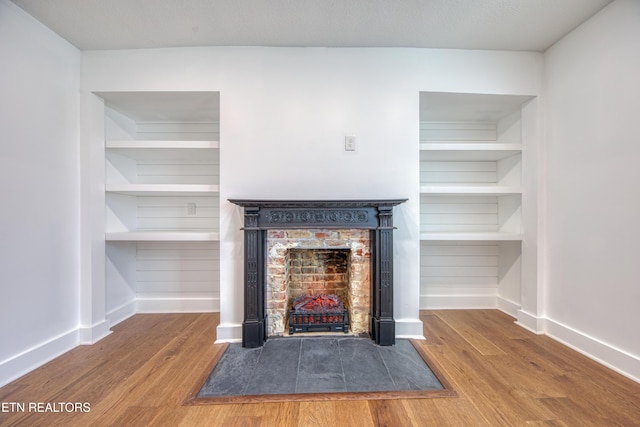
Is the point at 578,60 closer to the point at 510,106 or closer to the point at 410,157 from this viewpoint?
the point at 510,106

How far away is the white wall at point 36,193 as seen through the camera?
5.55 feet

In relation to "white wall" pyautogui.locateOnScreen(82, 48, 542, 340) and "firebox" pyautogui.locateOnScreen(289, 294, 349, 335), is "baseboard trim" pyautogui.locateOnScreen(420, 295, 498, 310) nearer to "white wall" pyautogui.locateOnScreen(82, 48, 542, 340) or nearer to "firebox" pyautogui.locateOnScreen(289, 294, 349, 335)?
"white wall" pyautogui.locateOnScreen(82, 48, 542, 340)

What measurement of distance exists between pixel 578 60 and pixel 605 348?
2206 mm

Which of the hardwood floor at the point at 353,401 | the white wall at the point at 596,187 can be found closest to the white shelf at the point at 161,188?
the hardwood floor at the point at 353,401

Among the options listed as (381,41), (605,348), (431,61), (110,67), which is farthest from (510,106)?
(110,67)

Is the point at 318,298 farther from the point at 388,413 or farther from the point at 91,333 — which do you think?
the point at 91,333

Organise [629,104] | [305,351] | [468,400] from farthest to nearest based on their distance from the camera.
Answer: [305,351]
[629,104]
[468,400]

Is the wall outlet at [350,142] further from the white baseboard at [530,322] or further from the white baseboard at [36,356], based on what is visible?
the white baseboard at [36,356]

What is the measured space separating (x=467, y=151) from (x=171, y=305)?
11.5ft

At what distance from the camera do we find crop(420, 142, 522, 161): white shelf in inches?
93.4

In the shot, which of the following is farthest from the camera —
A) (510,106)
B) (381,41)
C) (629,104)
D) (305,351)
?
(510,106)

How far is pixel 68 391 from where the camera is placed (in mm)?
1573

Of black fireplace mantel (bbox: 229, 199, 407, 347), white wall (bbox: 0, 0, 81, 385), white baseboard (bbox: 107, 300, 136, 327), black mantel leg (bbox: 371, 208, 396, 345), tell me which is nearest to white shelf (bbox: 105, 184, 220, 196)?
white wall (bbox: 0, 0, 81, 385)

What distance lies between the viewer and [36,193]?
6.07ft
